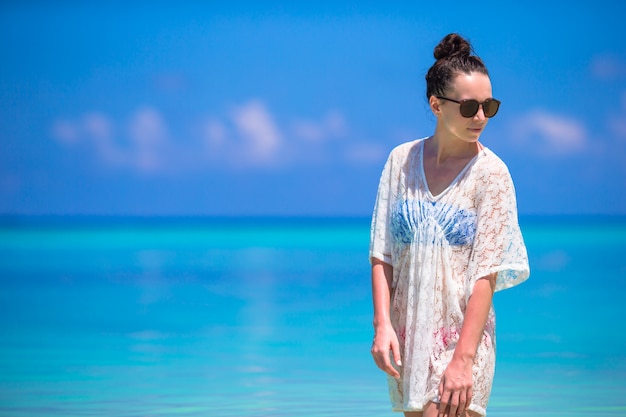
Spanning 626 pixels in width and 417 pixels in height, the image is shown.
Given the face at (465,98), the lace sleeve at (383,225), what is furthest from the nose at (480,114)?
the lace sleeve at (383,225)

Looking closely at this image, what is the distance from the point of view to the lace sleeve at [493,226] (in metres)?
2.16

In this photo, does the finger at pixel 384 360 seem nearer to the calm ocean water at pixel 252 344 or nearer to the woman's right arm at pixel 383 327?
the woman's right arm at pixel 383 327

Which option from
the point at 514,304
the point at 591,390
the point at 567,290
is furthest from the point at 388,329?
the point at 567,290

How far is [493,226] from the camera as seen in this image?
7.13 feet

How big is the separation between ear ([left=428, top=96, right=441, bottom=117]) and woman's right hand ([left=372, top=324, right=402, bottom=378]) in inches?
A: 17.8

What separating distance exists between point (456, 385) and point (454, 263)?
0.25 metres

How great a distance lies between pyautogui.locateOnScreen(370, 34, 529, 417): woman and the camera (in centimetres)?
216

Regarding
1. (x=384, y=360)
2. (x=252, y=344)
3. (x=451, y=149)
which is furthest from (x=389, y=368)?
(x=252, y=344)

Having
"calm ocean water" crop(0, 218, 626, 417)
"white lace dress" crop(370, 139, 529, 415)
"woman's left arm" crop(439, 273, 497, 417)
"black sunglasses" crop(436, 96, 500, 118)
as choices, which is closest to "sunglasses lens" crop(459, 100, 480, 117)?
"black sunglasses" crop(436, 96, 500, 118)

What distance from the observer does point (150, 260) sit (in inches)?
675

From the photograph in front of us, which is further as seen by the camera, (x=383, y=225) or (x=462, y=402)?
(x=383, y=225)

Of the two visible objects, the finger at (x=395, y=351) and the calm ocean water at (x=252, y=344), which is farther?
the calm ocean water at (x=252, y=344)

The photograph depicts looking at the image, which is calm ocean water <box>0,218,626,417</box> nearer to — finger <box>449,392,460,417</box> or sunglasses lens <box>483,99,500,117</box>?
finger <box>449,392,460,417</box>

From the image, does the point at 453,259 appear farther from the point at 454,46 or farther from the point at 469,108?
the point at 454,46
